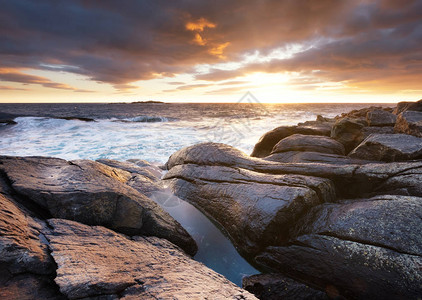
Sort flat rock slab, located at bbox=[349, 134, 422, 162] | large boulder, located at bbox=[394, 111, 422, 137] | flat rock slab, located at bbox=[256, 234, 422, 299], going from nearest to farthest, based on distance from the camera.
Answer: flat rock slab, located at bbox=[256, 234, 422, 299] < flat rock slab, located at bbox=[349, 134, 422, 162] < large boulder, located at bbox=[394, 111, 422, 137]

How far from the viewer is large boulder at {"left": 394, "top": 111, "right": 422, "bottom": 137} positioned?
22.2ft

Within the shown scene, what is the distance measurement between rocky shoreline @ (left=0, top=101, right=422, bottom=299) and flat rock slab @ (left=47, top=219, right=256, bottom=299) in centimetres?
1

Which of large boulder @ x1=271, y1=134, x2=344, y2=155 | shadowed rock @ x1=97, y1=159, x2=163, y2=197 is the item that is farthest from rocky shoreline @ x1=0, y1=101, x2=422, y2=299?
large boulder @ x1=271, y1=134, x2=344, y2=155

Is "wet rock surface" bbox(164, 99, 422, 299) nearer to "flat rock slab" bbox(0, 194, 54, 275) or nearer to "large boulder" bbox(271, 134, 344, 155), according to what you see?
"large boulder" bbox(271, 134, 344, 155)

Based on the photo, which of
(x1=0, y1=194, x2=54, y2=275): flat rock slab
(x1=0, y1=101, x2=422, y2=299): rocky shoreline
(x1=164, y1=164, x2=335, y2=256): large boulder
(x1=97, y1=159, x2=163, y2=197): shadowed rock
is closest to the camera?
(x1=0, y1=194, x2=54, y2=275): flat rock slab

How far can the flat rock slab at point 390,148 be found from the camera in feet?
18.0

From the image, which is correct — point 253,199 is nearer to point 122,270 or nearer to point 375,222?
point 375,222

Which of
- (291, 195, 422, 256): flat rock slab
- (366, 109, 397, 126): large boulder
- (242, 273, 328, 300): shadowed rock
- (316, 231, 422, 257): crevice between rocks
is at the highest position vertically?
(366, 109, 397, 126): large boulder

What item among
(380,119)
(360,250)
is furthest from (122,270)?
(380,119)

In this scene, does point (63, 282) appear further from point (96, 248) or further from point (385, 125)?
point (385, 125)

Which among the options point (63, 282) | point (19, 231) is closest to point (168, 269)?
point (63, 282)

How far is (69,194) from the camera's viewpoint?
11.5 ft

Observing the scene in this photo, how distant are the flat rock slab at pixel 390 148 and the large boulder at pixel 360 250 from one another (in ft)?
8.28

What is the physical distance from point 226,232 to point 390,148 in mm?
5043
